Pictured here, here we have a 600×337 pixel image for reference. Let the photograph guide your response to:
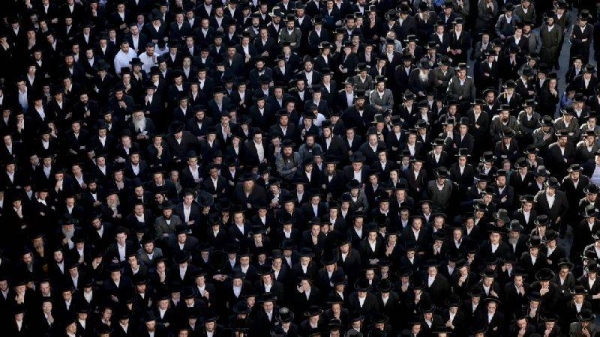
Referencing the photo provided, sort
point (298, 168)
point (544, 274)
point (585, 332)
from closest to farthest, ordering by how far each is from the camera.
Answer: point (585, 332) < point (544, 274) < point (298, 168)

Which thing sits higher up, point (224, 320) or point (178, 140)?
point (178, 140)

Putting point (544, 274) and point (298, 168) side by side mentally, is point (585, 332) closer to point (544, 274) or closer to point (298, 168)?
point (544, 274)

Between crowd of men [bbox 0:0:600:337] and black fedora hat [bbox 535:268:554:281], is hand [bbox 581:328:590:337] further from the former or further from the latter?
black fedora hat [bbox 535:268:554:281]

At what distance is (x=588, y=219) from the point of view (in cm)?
2361

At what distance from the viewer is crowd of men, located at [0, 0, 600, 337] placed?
22.4m

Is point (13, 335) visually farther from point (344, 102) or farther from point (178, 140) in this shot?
point (344, 102)

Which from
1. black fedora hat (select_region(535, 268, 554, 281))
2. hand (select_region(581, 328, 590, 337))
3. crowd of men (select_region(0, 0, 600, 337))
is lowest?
→ hand (select_region(581, 328, 590, 337))

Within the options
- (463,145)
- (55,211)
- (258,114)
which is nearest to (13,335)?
(55,211)

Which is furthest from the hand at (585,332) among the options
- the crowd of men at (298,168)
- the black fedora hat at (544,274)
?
the black fedora hat at (544,274)

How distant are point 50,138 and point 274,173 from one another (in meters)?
4.18

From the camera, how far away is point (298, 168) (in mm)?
25141

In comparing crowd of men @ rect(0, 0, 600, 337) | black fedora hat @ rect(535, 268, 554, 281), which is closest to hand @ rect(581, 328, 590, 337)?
crowd of men @ rect(0, 0, 600, 337)

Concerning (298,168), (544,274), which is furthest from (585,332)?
(298,168)

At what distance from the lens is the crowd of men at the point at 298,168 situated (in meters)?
22.4
